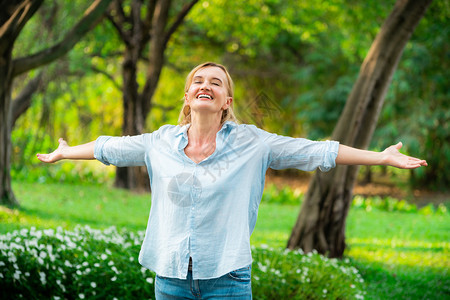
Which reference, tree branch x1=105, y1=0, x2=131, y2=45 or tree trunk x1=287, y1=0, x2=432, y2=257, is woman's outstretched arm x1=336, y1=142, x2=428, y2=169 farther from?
tree branch x1=105, y1=0, x2=131, y2=45

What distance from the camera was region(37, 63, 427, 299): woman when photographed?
7.47 ft

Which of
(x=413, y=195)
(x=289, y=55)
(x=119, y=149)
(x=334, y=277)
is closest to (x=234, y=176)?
(x=119, y=149)

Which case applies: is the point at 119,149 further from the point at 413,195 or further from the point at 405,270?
the point at 413,195

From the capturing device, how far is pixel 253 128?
2502 mm

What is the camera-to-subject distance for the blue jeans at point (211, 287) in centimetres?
227

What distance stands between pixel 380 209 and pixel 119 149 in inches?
415

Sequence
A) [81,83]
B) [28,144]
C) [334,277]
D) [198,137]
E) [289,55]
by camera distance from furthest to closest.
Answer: [289,55] → [81,83] → [28,144] → [334,277] → [198,137]

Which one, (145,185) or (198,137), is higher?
(198,137)

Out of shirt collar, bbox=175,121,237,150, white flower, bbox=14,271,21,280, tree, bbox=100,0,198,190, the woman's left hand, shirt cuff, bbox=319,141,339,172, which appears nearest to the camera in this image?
the woman's left hand

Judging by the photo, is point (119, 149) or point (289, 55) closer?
point (119, 149)

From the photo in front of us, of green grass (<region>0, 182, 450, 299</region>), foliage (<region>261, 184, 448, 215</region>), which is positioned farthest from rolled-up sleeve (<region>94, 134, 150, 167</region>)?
foliage (<region>261, 184, 448, 215</region>)

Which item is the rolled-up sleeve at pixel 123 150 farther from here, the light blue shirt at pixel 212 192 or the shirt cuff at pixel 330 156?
the shirt cuff at pixel 330 156

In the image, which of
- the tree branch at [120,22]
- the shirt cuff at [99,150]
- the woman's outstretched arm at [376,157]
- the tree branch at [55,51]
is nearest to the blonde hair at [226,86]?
the shirt cuff at [99,150]

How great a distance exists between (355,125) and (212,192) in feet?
13.4
